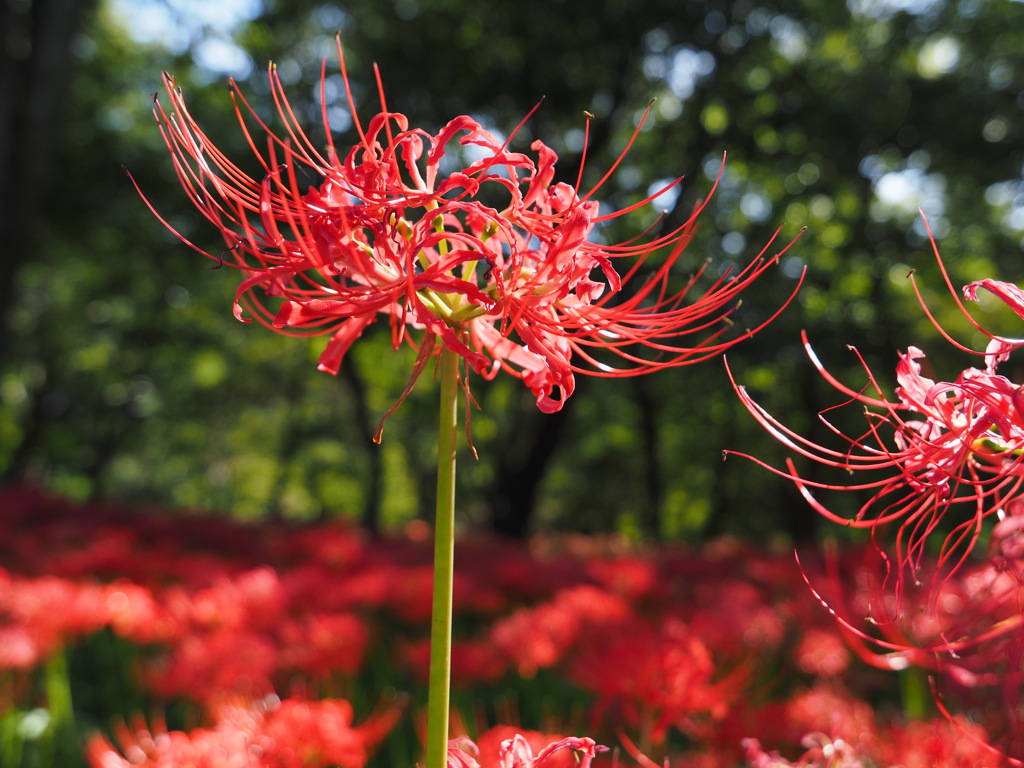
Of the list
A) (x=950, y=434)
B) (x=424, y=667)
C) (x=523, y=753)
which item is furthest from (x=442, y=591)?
(x=424, y=667)

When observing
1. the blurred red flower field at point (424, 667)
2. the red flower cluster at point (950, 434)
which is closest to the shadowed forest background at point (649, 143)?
the blurred red flower field at point (424, 667)

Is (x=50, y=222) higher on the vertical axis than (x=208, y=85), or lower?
lower

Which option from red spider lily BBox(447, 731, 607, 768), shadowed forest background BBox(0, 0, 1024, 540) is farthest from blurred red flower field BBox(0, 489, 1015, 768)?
shadowed forest background BBox(0, 0, 1024, 540)

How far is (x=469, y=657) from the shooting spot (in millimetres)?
2844

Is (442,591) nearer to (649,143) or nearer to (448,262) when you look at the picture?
(448,262)

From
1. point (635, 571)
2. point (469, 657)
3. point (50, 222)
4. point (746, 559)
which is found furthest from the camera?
point (50, 222)

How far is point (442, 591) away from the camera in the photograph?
2.02 ft

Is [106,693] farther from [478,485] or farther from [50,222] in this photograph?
[478,485]

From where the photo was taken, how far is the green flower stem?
60 centimetres

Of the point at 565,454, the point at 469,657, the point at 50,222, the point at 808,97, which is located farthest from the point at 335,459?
the point at 469,657

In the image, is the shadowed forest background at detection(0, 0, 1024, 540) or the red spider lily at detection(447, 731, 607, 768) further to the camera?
the shadowed forest background at detection(0, 0, 1024, 540)

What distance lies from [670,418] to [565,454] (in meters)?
4.91

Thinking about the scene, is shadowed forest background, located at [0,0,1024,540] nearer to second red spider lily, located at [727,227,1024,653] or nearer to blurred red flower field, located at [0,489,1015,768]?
blurred red flower field, located at [0,489,1015,768]

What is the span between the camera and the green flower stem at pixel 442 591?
604 mm
